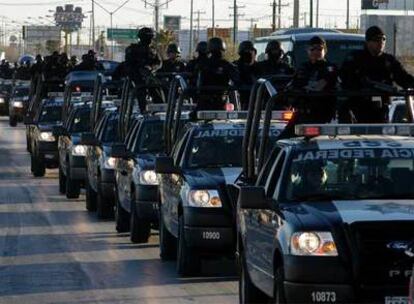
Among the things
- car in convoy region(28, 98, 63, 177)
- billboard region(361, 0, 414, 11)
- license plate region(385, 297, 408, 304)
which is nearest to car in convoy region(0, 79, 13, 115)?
→ car in convoy region(28, 98, 63, 177)

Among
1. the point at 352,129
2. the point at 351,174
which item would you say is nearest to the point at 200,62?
the point at 352,129

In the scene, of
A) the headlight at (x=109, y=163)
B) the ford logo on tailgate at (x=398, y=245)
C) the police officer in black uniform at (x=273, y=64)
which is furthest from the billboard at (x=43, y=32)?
the ford logo on tailgate at (x=398, y=245)

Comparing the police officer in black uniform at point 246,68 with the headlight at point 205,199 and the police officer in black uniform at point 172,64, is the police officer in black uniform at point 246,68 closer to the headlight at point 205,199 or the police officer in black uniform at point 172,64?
the police officer in black uniform at point 172,64

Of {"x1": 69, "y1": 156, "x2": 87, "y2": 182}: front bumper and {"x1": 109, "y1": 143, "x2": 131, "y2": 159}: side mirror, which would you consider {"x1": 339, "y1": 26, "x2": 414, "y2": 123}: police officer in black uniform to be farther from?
{"x1": 69, "y1": 156, "x2": 87, "y2": 182}: front bumper

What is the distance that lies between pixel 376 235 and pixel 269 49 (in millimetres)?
11776

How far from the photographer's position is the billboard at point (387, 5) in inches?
4011

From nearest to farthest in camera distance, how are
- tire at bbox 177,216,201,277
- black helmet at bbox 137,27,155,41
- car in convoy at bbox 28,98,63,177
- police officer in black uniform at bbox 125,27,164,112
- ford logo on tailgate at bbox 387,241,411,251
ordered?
1. ford logo on tailgate at bbox 387,241,411,251
2. tire at bbox 177,216,201,277
3. police officer in black uniform at bbox 125,27,164,112
4. black helmet at bbox 137,27,155,41
5. car in convoy at bbox 28,98,63,177

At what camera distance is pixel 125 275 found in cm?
1527

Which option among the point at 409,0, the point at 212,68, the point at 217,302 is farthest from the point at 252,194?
the point at 409,0

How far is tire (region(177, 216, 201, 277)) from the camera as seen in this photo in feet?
48.3

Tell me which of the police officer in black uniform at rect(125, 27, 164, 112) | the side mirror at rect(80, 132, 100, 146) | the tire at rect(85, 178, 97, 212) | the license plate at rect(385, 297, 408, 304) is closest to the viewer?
the license plate at rect(385, 297, 408, 304)

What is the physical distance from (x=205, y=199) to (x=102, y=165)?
25.0 feet

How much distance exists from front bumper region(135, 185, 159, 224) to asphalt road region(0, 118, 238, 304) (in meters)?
0.42

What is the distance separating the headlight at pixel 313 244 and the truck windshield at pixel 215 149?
5.43 metres
